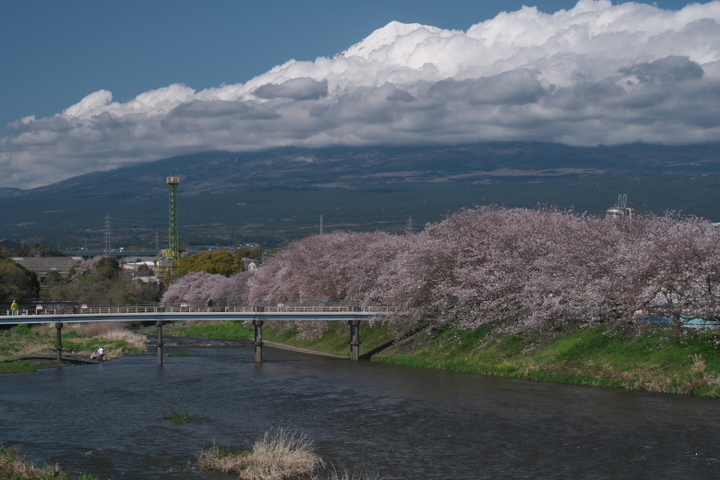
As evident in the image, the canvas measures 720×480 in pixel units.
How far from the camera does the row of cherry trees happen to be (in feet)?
169

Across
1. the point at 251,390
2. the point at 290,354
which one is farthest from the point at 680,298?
the point at 290,354

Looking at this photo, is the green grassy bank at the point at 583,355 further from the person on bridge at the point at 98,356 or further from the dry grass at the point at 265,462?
the dry grass at the point at 265,462

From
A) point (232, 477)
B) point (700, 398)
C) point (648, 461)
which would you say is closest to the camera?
point (232, 477)

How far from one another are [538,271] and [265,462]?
3646 centimetres

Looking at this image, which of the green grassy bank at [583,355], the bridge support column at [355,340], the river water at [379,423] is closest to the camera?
the river water at [379,423]

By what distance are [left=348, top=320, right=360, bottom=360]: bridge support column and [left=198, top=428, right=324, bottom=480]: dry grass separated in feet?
137

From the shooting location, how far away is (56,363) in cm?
7038

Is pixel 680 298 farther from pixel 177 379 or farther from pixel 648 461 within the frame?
pixel 177 379

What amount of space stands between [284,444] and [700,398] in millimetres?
25430

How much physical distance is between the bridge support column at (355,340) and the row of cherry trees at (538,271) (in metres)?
3.44

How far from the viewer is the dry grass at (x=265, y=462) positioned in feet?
105

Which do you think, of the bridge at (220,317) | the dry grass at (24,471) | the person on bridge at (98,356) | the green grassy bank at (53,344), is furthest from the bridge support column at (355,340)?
the dry grass at (24,471)

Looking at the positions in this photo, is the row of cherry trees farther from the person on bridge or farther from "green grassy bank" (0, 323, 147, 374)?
the person on bridge

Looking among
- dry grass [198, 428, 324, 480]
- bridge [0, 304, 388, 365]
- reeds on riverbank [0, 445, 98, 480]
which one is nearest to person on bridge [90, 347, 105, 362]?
bridge [0, 304, 388, 365]
